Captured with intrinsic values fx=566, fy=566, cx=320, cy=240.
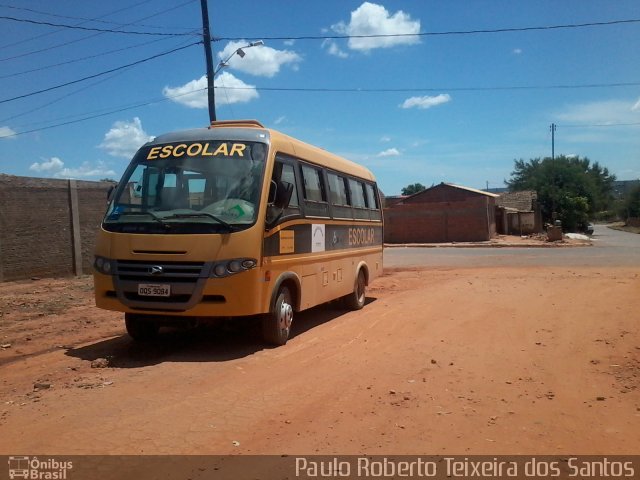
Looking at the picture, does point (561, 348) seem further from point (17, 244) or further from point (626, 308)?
point (17, 244)

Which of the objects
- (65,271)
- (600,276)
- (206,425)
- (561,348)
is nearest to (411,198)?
(600,276)

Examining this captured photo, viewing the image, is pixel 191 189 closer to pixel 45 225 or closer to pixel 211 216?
pixel 211 216

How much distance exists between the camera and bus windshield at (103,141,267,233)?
6.96 meters

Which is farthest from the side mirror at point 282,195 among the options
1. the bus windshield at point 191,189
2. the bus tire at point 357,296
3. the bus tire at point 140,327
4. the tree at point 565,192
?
the tree at point 565,192

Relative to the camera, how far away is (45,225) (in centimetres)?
1453

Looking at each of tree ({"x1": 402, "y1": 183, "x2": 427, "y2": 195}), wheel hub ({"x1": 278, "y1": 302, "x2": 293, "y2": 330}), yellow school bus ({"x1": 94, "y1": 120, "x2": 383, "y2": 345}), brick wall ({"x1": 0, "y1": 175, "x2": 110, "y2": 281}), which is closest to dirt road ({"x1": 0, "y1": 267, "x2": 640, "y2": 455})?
wheel hub ({"x1": 278, "y1": 302, "x2": 293, "y2": 330})

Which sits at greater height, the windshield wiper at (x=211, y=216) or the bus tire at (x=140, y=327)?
the windshield wiper at (x=211, y=216)

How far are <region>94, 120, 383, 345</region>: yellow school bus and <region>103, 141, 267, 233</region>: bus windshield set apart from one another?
14 millimetres

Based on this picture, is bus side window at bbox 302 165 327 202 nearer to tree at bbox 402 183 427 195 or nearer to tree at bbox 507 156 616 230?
tree at bbox 507 156 616 230

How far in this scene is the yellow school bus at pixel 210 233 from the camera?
22.5 ft
